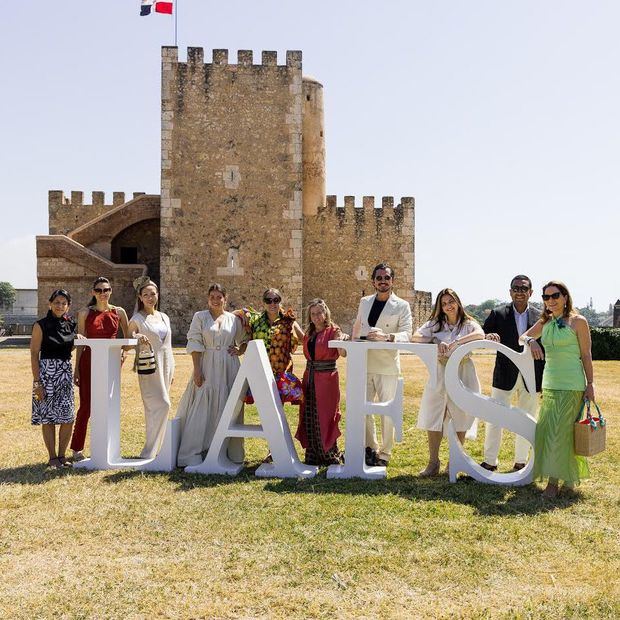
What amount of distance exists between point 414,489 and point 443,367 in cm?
113

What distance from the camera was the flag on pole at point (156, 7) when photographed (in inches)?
841

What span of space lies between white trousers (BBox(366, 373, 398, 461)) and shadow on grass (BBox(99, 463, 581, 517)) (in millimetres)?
568

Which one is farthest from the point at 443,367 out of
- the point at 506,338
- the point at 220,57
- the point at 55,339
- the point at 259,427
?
the point at 220,57

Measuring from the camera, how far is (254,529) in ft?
14.9

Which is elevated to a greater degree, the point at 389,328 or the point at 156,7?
the point at 156,7

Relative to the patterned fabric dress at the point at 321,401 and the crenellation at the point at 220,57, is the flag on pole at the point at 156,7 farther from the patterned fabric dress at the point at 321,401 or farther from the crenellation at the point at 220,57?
the patterned fabric dress at the point at 321,401

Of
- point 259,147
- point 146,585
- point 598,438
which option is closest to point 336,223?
point 259,147

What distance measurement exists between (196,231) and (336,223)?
5117 mm

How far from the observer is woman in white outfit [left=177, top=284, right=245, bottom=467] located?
6.40 m

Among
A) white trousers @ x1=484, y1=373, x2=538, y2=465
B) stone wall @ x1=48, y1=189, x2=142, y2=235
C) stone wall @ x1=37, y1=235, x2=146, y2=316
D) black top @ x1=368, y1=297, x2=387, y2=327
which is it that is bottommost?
white trousers @ x1=484, y1=373, x2=538, y2=465

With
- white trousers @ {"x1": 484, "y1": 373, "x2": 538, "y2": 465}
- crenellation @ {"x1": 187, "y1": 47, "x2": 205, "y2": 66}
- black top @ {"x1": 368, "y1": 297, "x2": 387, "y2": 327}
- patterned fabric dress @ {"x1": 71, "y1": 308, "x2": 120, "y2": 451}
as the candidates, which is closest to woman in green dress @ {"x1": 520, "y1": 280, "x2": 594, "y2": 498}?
white trousers @ {"x1": 484, "y1": 373, "x2": 538, "y2": 465}

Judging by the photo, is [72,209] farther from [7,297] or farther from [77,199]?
[7,297]

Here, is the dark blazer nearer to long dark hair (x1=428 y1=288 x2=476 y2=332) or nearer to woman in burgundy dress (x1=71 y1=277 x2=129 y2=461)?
long dark hair (x1=428 y1=288 x2=476 y2=332)

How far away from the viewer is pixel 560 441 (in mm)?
5430
